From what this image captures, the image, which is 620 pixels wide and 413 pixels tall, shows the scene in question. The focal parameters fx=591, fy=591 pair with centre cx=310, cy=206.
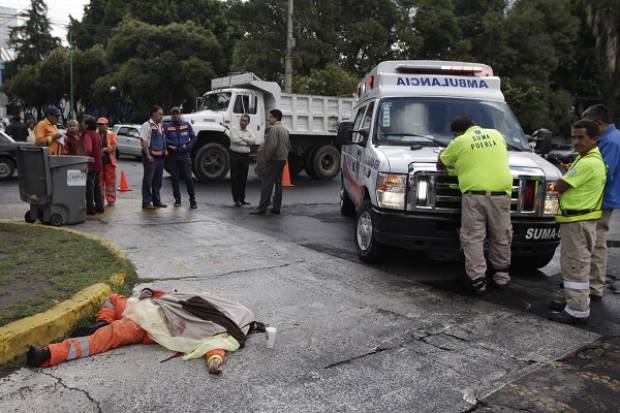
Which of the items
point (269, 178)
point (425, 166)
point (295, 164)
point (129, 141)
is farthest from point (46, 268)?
point (129, 141)

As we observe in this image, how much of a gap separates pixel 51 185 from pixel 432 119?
534cm

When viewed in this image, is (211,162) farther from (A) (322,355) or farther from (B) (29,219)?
(A) (322,355)

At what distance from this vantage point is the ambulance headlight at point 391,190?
6172 millimetres

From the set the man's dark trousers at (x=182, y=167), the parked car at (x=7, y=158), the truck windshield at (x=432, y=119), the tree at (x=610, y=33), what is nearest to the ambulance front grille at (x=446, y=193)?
the truck windshield at (x=432, y=119)

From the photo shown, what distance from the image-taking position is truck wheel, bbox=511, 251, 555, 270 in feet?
22.6

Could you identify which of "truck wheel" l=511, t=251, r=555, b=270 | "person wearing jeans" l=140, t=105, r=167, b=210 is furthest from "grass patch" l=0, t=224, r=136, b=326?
"truck wheel" l=511, t=251, r=555, b=270

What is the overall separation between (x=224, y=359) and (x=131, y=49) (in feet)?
125

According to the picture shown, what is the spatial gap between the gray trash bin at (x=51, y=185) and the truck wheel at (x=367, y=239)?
429 centimetres

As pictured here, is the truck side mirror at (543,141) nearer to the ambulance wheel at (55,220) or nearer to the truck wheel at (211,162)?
the ambulance wheel at (55,220)

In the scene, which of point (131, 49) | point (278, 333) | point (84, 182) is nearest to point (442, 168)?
point (278, 333)

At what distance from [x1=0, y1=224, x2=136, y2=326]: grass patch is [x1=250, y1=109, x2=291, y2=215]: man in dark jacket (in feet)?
12.2

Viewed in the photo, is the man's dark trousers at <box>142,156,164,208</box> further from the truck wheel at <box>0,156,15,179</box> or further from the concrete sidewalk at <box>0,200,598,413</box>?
the truck wheel at <box>0,156,15,179</box>

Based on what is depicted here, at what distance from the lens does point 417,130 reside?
7191 millimetres

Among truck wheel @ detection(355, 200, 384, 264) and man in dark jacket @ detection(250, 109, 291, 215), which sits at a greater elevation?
man in dark jacket @ detection(250, 109, 291, 215)
